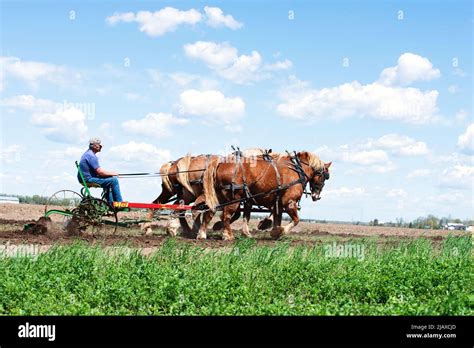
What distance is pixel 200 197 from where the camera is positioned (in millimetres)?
15016

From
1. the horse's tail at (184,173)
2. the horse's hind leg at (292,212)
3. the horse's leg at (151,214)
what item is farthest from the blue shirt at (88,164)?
the horse's hind leg at (292,212)

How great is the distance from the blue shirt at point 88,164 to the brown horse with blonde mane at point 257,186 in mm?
2866

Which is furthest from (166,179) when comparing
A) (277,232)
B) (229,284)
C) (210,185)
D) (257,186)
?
(229,284)

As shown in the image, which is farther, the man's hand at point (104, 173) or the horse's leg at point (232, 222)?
the horse's leg at point (232, 222)

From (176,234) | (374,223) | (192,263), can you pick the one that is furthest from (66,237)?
(374,223)

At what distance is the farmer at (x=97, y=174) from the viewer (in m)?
12.8

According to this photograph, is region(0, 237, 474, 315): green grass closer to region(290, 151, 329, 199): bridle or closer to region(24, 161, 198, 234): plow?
region(24, 161, 198, 234): plow

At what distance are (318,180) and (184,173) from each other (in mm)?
3227

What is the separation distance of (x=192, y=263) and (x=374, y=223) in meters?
26.0

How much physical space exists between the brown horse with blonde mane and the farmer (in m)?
2.36

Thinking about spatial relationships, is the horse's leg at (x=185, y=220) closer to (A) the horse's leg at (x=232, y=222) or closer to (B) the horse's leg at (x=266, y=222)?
(A) the horse's leg at (x=232, y=222)

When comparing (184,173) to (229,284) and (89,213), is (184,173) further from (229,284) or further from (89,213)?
(229,284)
